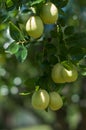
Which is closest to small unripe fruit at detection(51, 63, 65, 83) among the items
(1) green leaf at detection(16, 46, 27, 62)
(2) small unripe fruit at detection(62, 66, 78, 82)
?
(2) small unripe fruit at detection(62, 66, 78, 82)

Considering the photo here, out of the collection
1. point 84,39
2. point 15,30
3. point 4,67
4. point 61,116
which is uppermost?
point 15,30

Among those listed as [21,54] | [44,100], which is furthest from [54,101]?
Answer: [21,54]

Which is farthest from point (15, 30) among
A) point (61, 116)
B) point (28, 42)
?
point (61, 116)

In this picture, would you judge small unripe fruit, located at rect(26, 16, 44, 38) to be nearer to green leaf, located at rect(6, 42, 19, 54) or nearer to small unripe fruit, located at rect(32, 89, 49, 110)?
green leaf, located at rect(6, 42, 19, 54)

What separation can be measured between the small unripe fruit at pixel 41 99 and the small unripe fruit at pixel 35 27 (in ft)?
0.62

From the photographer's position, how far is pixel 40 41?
4.62 ft

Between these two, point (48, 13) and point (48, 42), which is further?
point (48, 42)

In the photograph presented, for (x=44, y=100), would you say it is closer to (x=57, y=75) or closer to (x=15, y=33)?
(x=57, y=75)

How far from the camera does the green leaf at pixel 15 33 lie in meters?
1.24

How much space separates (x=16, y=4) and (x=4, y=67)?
5.81 ft

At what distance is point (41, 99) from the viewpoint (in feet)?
4.14

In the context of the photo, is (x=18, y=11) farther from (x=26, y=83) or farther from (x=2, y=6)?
(x=26, y=83)

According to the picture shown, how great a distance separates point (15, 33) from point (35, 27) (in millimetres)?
94

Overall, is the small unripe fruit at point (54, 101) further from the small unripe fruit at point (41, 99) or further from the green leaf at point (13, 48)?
the green leaf at point (13, 48)
